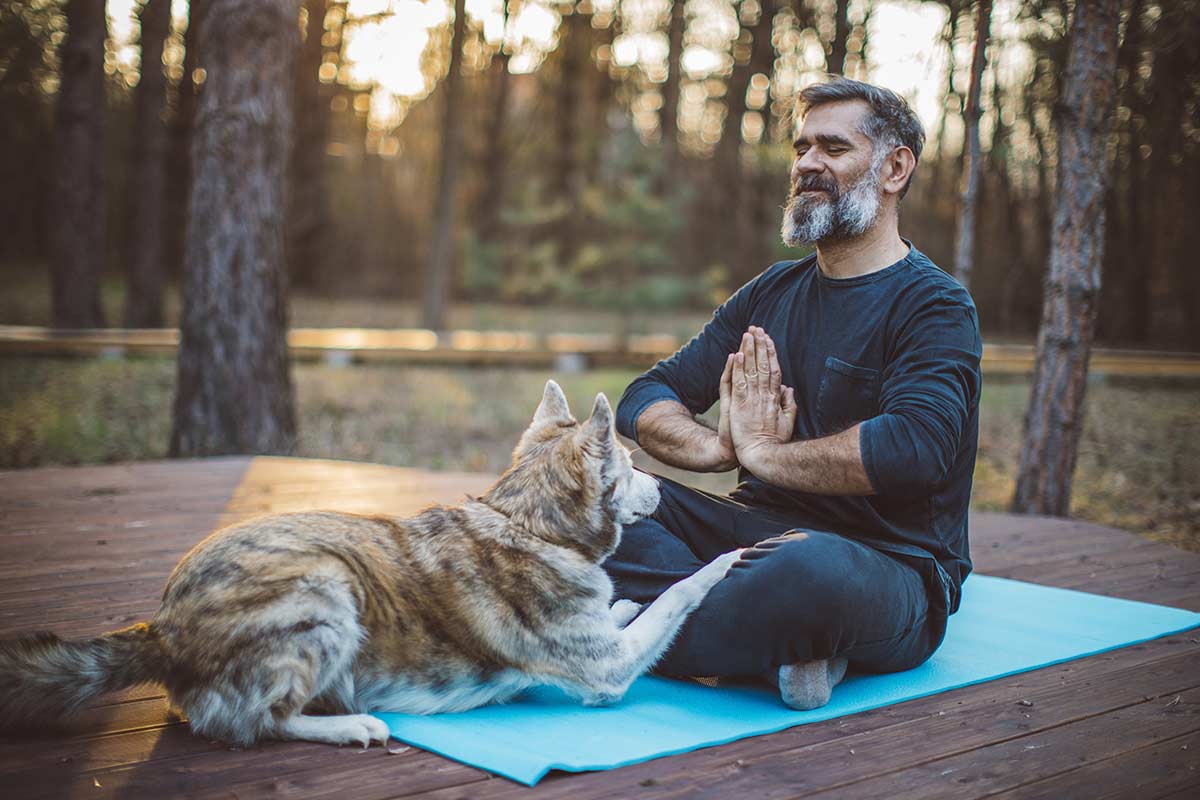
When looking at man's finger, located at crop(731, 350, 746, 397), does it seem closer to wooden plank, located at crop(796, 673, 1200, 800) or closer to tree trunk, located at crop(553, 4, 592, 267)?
wooden plank, located at crop(796, 673, 1200, 800)

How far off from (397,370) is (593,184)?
8.37m

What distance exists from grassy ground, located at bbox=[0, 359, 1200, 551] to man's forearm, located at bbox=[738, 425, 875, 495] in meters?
5.15

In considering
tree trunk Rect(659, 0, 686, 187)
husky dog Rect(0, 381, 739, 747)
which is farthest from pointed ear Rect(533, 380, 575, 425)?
tree trunk Rect(659, 0, 686, 187)

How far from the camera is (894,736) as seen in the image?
2818mm

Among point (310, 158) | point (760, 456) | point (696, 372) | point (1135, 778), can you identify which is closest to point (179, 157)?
point (310, 158)

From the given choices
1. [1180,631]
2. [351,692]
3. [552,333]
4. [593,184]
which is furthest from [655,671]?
[593,184]

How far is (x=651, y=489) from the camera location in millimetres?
3297

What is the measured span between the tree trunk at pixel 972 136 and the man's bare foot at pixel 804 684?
16.8ft

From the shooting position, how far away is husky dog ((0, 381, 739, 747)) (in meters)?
2.58

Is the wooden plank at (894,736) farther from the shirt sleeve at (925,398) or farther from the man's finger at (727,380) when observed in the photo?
the man's finger at (727,380)

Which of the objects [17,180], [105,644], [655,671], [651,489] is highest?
[17,180]

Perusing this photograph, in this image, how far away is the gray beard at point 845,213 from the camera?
347cm

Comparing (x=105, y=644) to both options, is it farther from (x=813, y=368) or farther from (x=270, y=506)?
(x=270, y=506)

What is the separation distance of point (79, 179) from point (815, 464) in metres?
14.6
